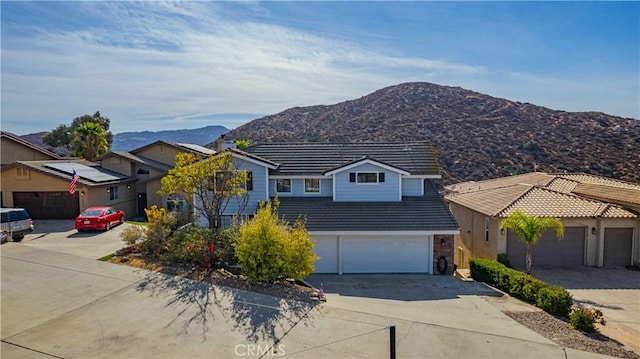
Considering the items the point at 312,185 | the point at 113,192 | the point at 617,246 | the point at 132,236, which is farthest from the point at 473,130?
the point at 132,236

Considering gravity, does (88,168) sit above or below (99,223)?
above

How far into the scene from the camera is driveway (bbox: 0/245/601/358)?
10.0 m

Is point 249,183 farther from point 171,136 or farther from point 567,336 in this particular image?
point 171,136

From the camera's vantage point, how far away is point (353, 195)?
22.2 metres

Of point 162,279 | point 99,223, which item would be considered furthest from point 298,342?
point 99,223

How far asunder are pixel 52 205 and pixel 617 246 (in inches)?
1275

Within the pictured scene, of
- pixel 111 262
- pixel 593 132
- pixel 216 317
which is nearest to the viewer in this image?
pixel 216 317

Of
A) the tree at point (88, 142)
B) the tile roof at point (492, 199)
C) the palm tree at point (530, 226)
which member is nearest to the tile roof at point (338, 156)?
the tile roof at point (492, 199)

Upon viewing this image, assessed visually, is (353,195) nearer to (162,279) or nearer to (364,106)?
(162,279)

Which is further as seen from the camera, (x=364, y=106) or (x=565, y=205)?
(x=364, y=106)

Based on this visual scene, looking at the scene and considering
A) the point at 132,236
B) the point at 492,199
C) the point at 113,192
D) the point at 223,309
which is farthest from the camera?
the point at 113,192

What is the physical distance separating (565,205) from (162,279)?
20.1 metres

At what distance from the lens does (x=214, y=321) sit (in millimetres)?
11570

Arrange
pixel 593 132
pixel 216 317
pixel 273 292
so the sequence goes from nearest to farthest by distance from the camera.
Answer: pixel 216 317, pixel 273 292, pixel 593 132
